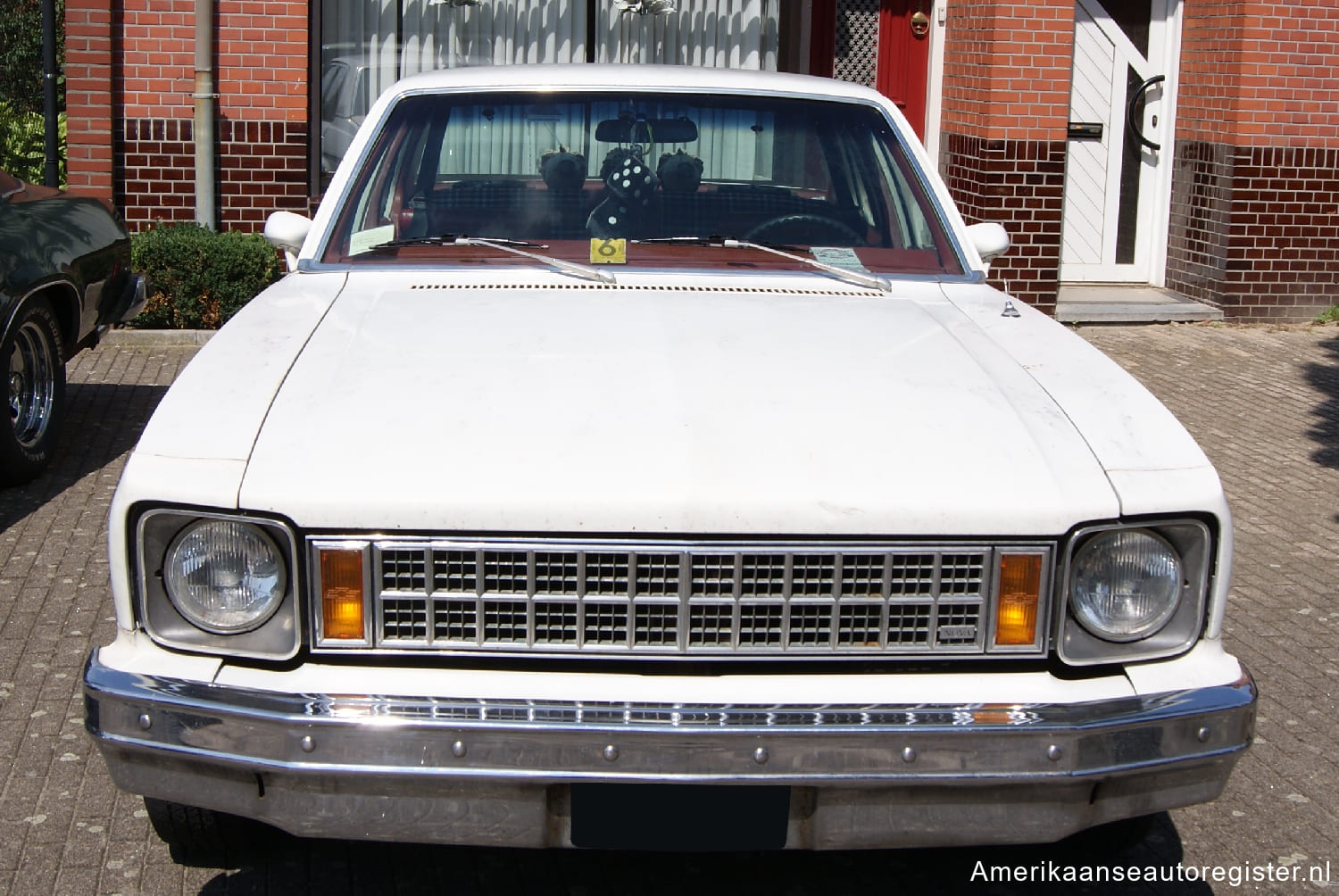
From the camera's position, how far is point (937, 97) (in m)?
11.6

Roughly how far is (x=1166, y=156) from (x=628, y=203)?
8589mm

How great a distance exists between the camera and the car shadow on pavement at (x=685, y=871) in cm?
345

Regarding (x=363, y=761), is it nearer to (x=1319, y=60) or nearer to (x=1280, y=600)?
(x=1280, y=600)

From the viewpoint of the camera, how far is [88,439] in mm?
7223

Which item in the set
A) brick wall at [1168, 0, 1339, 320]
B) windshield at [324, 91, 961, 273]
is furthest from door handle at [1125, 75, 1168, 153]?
windshield at [324, 91, 961, 273]

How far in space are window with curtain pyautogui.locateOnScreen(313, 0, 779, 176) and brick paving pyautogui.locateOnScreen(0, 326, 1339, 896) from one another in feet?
14.3

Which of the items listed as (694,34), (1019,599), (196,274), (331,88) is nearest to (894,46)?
→ (694,34)

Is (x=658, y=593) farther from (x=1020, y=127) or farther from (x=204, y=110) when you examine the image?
(x=1020, y=127)

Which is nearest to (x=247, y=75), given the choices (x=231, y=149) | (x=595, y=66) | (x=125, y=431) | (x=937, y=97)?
(x=231, y=149)

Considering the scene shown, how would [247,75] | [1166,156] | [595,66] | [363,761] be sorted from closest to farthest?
1. [363,761]
2. [595,66]
3. [247,75]
4. [1166,156]

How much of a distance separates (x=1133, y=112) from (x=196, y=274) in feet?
22.6

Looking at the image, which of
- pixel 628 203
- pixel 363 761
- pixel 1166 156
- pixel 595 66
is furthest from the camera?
pixel 1166 156

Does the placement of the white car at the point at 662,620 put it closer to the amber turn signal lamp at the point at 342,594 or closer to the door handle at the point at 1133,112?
the amber turn signal lamp at the point at 342,594

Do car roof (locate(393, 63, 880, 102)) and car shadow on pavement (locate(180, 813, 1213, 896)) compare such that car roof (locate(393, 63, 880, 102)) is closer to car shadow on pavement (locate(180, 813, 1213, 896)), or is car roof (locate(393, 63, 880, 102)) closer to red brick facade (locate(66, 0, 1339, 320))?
car shadow on pavement (locate(180, 813, 1213, 896))
